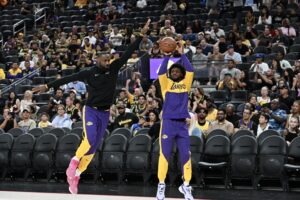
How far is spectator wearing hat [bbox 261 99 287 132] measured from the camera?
Answer: 1445cm

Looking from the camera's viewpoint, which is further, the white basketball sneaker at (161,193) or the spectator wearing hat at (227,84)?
the spectator wearing hat at (227,84)

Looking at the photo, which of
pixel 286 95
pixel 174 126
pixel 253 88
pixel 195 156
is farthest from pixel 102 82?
pixel 253 88

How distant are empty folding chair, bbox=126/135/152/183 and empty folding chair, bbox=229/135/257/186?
179cm

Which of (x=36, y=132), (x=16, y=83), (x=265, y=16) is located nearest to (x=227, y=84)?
(x=265, y=16)

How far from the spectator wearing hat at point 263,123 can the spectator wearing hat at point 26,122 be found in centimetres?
569


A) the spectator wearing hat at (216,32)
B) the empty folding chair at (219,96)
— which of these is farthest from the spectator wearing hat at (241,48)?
the empty folding chair at (219,96)

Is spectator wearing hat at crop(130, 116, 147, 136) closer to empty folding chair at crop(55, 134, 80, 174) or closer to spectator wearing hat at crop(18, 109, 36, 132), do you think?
empty folding chair at crop(55, 134, 80, 174)

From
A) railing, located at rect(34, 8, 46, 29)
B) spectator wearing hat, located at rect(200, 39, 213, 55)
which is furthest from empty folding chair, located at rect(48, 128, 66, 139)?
railing, located at rect(34, 8, 46, 29)

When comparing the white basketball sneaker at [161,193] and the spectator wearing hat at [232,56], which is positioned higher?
the spectator wearing hat at [232,56]

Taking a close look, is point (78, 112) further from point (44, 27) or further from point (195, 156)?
point (44, 27)

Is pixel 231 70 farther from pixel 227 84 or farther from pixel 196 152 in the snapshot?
pixel 196 152

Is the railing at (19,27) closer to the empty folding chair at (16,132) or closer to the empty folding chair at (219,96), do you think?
the empty folding chair at (16,132)

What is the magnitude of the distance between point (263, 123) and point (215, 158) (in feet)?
4.34

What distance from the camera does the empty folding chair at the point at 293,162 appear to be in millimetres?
13000
